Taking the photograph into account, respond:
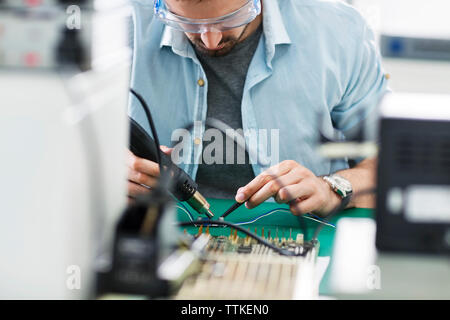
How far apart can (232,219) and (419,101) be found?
533 mm

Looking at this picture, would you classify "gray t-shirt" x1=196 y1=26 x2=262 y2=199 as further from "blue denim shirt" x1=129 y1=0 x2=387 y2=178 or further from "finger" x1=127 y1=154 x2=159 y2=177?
"finger" x1=127 y1=154 x2=159 y2=177

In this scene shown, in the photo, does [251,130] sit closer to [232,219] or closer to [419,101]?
[232,219]

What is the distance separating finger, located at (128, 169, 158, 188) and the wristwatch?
1.33 ft

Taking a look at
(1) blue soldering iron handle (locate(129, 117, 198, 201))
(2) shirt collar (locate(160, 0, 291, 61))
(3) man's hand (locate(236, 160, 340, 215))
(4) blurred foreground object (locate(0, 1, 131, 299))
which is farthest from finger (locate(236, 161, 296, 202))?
(2) shirt collar (locate(160, 0, 291, 61))

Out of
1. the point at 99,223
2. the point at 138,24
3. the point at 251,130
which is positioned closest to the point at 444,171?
the point at 99,223

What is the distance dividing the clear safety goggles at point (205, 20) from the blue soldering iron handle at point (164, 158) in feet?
1.06

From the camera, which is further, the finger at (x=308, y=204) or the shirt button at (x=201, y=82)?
the shirt button at (x=201, y=82)

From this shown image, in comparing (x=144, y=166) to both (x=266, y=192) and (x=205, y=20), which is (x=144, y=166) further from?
(x=205, y=20)

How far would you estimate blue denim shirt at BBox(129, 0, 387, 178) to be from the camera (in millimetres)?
1668

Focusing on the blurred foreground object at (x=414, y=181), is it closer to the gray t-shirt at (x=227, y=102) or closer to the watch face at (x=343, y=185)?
the watch face at (x=343, y=185)

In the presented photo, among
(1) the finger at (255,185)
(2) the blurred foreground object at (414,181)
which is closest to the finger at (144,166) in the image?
(1) the finger at (255,185)

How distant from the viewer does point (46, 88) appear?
544 mm

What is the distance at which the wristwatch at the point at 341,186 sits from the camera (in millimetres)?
1156

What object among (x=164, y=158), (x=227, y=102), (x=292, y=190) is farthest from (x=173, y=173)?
(x=227, y=102)
